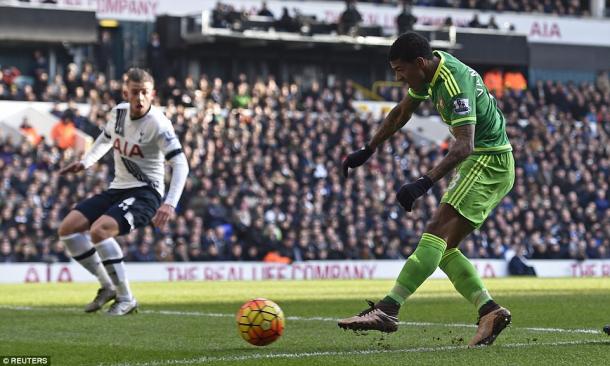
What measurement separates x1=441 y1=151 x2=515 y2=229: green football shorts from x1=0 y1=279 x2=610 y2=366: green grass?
103 centimetres

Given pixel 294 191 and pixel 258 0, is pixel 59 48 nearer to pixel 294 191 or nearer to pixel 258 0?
pixel 258 0

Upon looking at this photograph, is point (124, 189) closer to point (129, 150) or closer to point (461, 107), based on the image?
point (129, 150)

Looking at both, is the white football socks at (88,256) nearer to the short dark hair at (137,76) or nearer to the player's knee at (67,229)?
the player's knee at (67,229)

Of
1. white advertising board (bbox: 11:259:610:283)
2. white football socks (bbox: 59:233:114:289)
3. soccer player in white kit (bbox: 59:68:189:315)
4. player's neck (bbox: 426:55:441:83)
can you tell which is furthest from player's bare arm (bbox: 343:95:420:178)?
white advertising board (bbox: 11:259:610:283)

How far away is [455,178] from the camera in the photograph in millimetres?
9336

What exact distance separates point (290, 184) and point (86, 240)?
18.8m

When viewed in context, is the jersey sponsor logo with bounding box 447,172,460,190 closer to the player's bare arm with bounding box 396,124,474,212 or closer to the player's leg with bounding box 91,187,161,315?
the player's bare arm with bounding box 396,124,474,212

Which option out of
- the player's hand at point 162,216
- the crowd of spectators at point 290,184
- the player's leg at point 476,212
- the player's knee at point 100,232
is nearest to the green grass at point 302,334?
the player's leg at point 476,212

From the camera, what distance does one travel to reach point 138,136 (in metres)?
12.9

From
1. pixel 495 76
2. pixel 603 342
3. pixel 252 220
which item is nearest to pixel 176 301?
pixel 603 342

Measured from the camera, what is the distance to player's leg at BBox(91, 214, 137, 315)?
12680 millimetres

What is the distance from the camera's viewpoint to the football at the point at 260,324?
9.16 meters

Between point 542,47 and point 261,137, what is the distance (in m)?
19.5

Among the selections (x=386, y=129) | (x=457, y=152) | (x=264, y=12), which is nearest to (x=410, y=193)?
(x=457, y=152)
